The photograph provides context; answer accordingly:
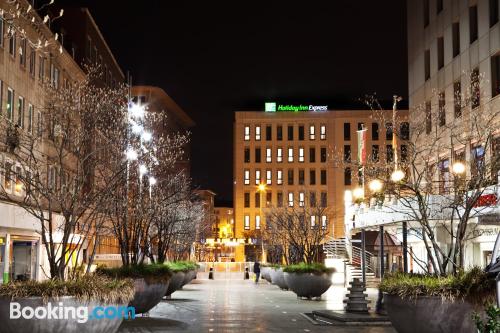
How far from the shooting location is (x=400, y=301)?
1498cm

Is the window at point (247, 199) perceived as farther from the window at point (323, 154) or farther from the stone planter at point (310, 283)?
the stone planter at point (310, 283)

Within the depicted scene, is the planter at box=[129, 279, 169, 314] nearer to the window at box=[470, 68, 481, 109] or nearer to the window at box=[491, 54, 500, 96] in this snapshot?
the window at box=[470, 68, 481, 109]

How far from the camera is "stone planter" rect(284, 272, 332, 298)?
1350 inches

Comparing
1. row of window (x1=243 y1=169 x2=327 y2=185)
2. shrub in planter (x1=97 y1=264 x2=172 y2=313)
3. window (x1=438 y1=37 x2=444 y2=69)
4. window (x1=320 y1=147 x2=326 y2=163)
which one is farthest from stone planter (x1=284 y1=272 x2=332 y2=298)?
window (x1=320 y1=147 x2=326 y2=163)

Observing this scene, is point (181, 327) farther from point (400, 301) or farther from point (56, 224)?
point (56, 224)

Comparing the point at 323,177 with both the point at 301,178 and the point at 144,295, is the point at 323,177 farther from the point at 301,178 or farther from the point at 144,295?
the point at 144,295

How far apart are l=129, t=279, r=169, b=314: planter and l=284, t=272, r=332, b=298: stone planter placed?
11.6 m

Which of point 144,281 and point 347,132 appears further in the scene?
point 347,132

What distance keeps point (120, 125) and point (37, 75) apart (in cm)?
1823

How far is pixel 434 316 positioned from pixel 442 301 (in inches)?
13.3

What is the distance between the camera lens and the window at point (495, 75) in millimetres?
32844

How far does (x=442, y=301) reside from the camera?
→ 14109mm

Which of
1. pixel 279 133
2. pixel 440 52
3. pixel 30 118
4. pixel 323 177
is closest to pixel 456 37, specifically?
pixel 440 52

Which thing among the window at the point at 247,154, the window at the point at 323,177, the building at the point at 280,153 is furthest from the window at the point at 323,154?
the window at the point at 247,154
